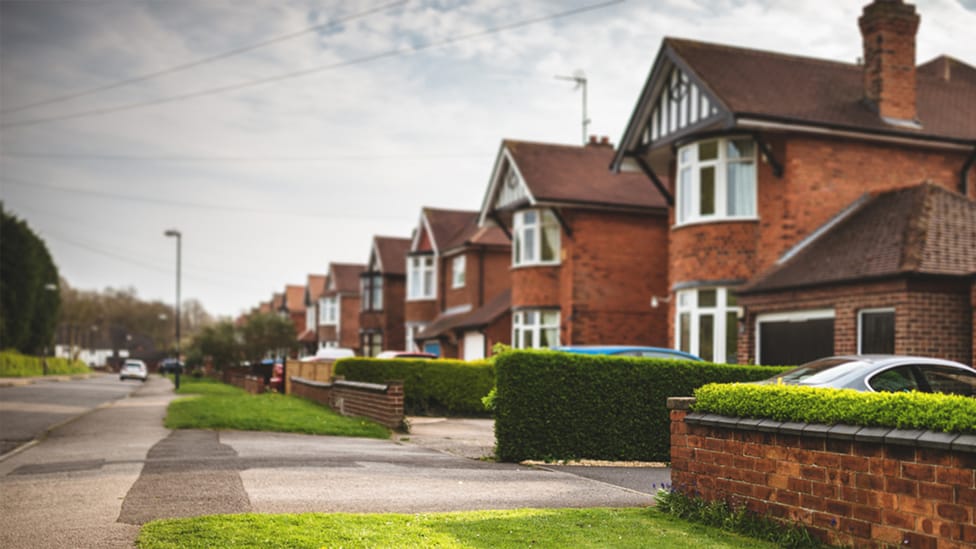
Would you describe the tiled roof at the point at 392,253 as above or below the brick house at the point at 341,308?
above

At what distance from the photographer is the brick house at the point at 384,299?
54466 millimetres

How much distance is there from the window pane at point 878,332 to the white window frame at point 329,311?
179 ft

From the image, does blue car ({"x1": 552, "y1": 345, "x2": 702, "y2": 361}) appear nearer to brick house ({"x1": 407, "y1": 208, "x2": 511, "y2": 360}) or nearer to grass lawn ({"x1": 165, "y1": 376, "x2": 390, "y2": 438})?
grass lawn ({"x1": 165, "y1": 376, "x2": 390, "y2": 438})

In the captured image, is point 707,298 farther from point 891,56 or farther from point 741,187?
point 891,56

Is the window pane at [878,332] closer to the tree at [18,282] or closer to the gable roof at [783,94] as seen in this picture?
the gable roof at [783,94]

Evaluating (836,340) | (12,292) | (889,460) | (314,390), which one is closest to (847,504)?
(889,460)

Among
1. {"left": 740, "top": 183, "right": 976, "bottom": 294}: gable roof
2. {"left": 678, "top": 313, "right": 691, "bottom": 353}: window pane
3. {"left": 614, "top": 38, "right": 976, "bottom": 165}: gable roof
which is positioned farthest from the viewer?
{"left": 678, "top": 313, "right": 691, "bottom": 353}: window pane

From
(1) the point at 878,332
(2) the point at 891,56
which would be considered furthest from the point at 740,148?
(1) the point at 878,332

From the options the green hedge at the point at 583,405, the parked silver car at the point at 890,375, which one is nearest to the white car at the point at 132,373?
the green hedge at the point at 583,405

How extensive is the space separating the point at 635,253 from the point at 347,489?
819 inches

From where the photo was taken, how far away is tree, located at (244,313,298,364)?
210 feet

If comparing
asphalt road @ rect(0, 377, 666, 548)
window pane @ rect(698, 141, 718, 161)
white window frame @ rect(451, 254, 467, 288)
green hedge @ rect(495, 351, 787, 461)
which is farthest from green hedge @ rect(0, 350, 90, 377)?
green hedge @ rect(495, 351, 787, 461)

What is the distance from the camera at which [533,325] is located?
3025 cm

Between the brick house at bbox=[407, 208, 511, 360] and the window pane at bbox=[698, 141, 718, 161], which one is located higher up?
the window pane at bbox=[698, 141, 718, 161]
